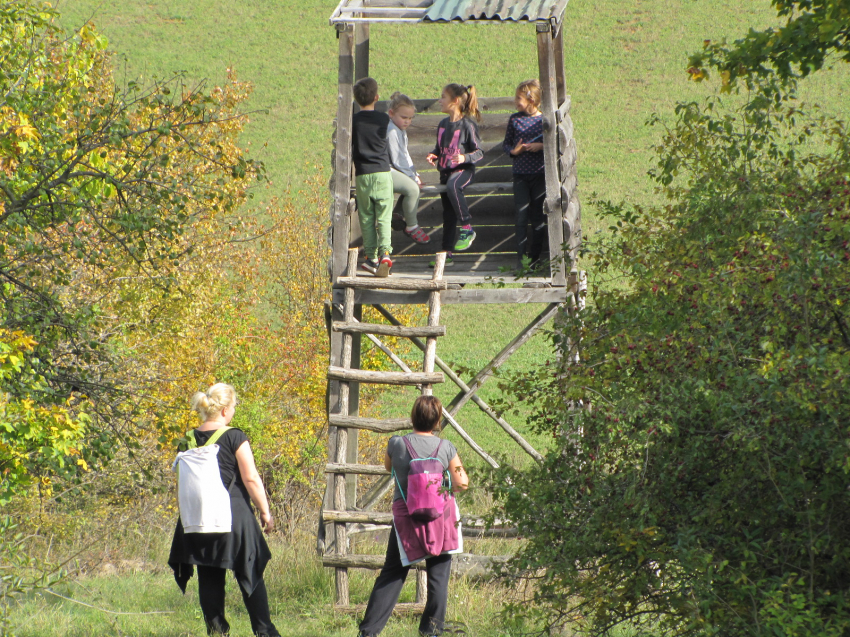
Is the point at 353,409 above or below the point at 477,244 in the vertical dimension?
below

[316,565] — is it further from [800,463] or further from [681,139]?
[800,463]

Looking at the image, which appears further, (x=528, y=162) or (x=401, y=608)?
(x=528, y=162)

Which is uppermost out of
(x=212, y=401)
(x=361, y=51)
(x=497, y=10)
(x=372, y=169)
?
(x=361, y=51)

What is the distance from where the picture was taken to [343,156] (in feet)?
29.2

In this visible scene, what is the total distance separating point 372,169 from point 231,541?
4.28 meters

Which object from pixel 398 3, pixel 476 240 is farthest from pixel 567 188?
pixel 398 3

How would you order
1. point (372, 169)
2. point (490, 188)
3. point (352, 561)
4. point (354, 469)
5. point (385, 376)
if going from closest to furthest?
point (352, 561)
point (354, 469)
point (385, 376)
point (372, 169)
point (490, 188)

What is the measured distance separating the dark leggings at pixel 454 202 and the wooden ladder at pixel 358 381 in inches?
44.3

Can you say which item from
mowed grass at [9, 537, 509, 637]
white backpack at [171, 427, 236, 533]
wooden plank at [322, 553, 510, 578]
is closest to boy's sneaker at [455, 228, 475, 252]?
wooden plank at [322, 553, 510, 578]

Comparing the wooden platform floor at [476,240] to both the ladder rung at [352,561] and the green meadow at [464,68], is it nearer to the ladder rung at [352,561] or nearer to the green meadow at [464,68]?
the ladder rung at [352,561]

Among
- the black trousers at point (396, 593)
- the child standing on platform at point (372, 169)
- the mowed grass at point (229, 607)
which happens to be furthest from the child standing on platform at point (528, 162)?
the black trousers at point (396, 593)

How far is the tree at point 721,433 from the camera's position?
13.1ft

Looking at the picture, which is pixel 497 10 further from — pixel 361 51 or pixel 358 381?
pixel 361 51

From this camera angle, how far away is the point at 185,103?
7180 millimetres
